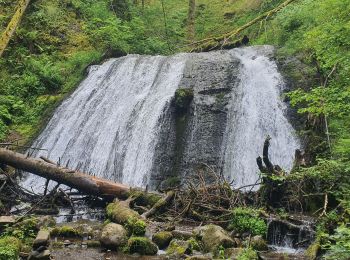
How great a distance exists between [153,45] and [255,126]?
11229 millimetres

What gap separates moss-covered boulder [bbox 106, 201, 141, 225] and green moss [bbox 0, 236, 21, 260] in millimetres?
2418

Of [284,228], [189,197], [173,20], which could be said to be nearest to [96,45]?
[173,20]

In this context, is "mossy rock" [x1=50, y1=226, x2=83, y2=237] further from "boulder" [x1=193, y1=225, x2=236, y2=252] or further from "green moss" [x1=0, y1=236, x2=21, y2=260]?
"boulder" [x1=193, y1=225, x2=236, y2=252]

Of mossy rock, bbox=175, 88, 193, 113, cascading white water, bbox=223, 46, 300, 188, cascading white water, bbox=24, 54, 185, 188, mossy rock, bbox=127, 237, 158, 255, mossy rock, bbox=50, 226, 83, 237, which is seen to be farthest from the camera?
mossy rock, bbox=175, 88, 193, 113

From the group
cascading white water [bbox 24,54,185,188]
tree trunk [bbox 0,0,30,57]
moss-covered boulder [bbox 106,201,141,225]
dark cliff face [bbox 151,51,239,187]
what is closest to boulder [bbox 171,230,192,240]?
moss-covered boulder [bbox 106,201,141,225]

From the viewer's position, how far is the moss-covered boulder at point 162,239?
337 inches

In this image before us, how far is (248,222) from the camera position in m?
9.19

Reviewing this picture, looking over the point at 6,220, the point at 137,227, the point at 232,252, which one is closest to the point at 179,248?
the point at 232,252

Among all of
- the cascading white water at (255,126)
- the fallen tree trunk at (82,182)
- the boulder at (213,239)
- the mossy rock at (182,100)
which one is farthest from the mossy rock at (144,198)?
the mossy rock at (182,100)

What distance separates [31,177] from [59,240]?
749 centimetres

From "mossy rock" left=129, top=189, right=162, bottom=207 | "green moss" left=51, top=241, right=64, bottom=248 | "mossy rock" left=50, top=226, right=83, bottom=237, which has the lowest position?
"green moss" left=51, top=241, right=64, bottom=248

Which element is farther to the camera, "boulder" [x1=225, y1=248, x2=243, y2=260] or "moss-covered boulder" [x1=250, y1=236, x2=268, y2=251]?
"moss-covered boulder" [x1=250, y1=236, x2=268, y2=251]

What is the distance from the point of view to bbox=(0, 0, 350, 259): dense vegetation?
971 cm

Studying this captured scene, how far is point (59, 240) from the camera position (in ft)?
28.8
